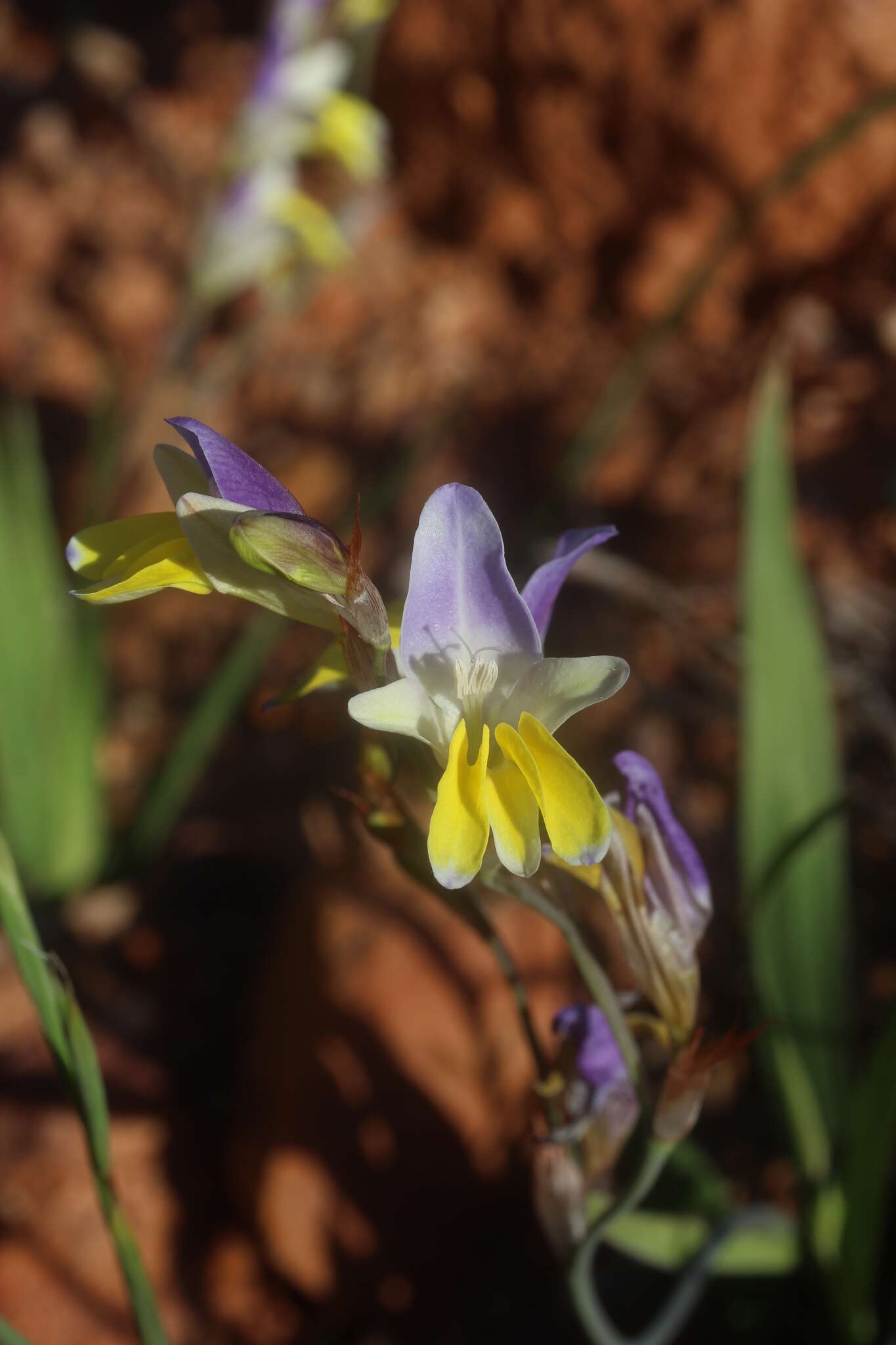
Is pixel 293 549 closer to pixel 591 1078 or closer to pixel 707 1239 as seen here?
pixel 591 1078

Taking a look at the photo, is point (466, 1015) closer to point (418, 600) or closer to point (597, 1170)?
point (597, 1170)

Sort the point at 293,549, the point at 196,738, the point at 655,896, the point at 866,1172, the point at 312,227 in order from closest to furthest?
the point at 293,549 → the point at 655,896 → the point at 866,1172 → the point at 196,738 → the point at 312,227

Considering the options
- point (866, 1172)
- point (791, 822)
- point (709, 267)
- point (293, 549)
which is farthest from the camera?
point (709, 267)

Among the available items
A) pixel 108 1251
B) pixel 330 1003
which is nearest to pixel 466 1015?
pixel 330 1003

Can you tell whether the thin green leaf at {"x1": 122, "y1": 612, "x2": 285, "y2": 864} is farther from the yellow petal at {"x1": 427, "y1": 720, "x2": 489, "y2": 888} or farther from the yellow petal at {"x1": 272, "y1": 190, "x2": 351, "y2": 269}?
the yellow petal at {"x1": 427, "y1": 720, "x2": 489, "y2": 888}

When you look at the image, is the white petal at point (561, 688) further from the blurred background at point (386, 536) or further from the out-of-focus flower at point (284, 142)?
the out-of-focus flower at point (284, 142)

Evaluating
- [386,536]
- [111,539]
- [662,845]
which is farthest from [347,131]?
[662,845]
